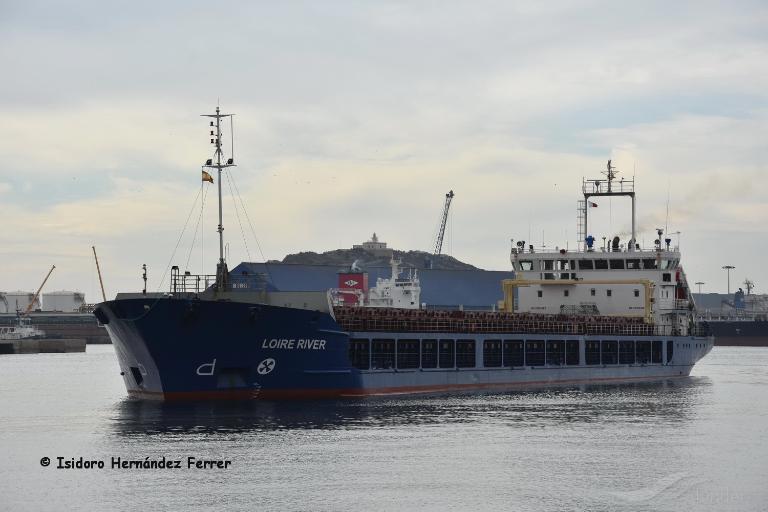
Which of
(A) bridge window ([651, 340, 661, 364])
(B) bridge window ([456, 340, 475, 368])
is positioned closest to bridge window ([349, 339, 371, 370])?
(B) bridge window ([456, 340, 475, 368])

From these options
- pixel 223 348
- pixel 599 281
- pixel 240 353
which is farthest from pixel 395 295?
pixel 223 348

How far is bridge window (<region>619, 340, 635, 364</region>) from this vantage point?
74500 millimetres

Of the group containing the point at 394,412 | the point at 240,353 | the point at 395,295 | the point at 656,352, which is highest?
the point at 395,295

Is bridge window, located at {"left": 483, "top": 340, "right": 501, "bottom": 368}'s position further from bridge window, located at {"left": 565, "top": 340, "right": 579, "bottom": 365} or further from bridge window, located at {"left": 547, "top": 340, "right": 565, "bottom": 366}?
bridge window, located at {"left": 565, "top": 340, "right": 579, "bottom": 365}

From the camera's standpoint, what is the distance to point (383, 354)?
188ft

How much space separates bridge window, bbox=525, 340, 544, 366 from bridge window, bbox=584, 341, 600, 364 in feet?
14.1

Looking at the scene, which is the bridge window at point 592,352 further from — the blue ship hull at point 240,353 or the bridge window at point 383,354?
the bridge window at point 383,354

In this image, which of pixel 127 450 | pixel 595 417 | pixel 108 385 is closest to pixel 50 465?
pixel 127 450

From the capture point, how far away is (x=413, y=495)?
31328 millimetres

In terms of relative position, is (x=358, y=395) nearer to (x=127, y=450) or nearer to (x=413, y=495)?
(x=127, y=450)

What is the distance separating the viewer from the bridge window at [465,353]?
62.1m

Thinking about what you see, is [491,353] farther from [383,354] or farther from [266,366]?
[266,366]

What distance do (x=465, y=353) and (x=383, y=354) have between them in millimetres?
7109

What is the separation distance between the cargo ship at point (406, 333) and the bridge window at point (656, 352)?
0.44ft
